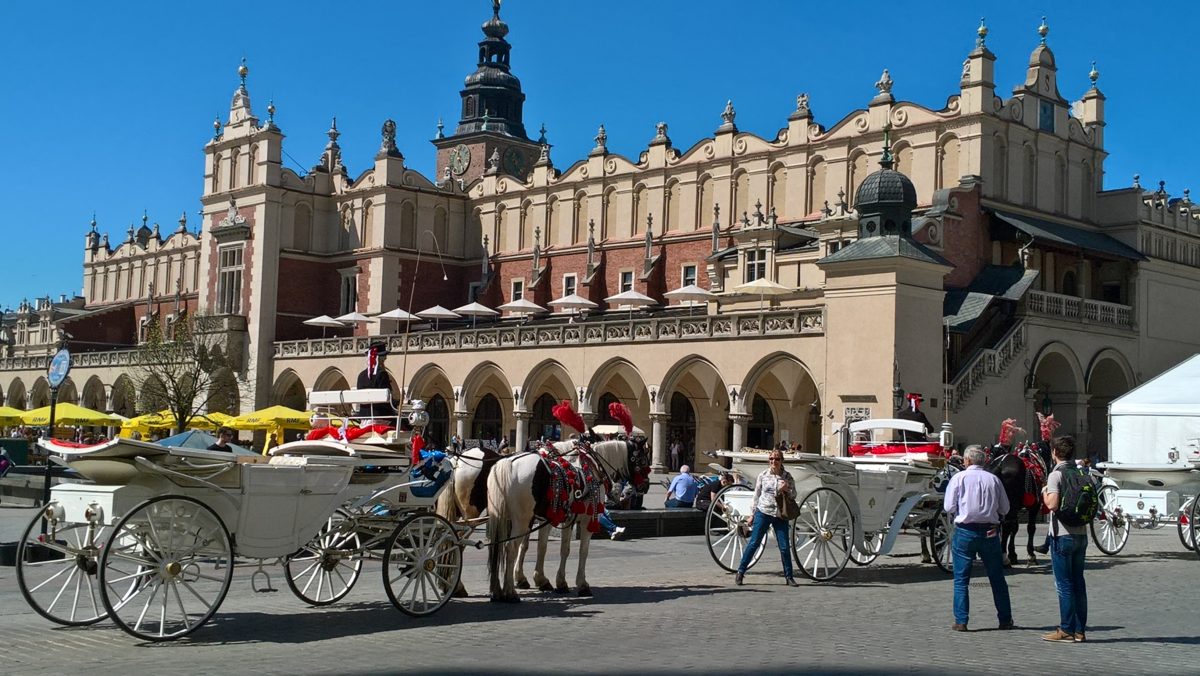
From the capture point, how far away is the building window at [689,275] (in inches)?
1863

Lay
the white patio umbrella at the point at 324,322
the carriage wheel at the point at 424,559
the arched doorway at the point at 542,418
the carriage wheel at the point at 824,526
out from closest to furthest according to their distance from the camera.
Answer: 1. the carriage wheel at the point at 424,559
2. the carriage wheel at the point at 824,526
3. the arched doorway at the point at 542,418
4. the white patio umbrella at the point at 324,322

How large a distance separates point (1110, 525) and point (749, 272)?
23.4 metres

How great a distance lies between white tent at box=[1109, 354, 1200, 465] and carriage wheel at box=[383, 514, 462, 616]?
53.7ft

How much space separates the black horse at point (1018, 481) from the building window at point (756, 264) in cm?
2262

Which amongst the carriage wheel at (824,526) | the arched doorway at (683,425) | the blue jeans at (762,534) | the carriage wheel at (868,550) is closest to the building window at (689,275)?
the arched doorway at (683,425)

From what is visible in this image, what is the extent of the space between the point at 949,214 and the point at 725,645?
29848 millimetres

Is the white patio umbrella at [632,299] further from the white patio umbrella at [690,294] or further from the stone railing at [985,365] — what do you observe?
the stone railing at [985,365]

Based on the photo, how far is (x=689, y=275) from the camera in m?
47.6

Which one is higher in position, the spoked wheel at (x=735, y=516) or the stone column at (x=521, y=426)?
the stone column at (x=521, y=426)

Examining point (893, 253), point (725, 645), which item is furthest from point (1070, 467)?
point (893, 253)

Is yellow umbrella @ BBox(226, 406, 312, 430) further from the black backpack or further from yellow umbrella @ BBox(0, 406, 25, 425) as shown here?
the black backpack

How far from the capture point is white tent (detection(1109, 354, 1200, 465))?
2441cm

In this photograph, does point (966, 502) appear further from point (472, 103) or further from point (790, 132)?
point (472, 103)

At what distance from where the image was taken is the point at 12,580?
14359 mm
